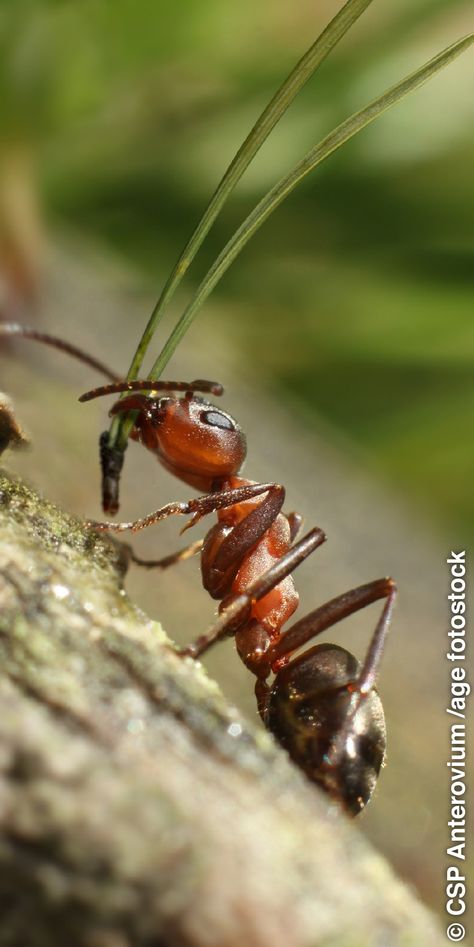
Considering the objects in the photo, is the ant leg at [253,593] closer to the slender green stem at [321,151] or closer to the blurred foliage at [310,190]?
the slender green stem at [321,151]

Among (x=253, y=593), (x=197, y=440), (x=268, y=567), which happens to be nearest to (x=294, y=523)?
(x=268, y=567)

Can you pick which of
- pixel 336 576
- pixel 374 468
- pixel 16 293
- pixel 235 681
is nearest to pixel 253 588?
pixel 235 681

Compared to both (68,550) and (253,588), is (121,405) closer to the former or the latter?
(253,588)

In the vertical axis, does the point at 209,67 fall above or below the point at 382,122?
below

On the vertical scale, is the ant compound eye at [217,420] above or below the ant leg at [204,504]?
above

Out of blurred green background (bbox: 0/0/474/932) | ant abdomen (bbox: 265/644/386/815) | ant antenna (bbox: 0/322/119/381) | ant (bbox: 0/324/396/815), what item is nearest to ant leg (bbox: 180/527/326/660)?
ant (bbox: 0/324/396/815)

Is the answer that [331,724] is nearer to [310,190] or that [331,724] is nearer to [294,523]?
[294,523]

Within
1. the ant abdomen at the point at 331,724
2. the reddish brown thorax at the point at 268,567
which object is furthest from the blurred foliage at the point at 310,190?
the ant abdomen at the point at 331,724
